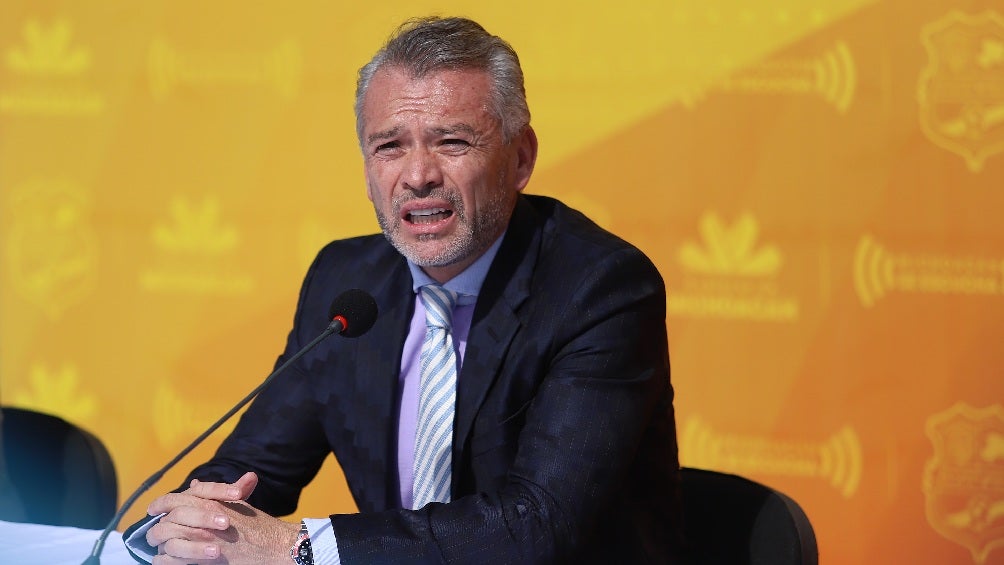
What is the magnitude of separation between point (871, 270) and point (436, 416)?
1652 mm

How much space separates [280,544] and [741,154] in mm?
1973

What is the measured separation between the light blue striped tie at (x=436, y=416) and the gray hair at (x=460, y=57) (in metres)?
0.38

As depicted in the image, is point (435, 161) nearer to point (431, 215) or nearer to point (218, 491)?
point (431, 215)

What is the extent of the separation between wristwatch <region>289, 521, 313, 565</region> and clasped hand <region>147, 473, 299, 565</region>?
0.01 meters

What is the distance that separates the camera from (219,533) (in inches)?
66.9

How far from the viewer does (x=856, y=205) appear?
3191mm

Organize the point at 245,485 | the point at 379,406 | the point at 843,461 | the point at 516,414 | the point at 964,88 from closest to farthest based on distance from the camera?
the point at 245,485 < the point at 516,414 < the point at 379,406 < the point at 964,88 < the point at 843,461

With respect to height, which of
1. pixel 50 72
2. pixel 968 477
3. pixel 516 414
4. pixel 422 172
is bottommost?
pixel 968 477

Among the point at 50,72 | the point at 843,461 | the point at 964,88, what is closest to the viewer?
the point at 964,88

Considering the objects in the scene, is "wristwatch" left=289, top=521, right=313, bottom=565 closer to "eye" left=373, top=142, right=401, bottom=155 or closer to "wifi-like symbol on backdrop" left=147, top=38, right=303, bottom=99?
"eye" left=373, top=142, right=401, bottom=155

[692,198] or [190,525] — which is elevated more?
[692,198]

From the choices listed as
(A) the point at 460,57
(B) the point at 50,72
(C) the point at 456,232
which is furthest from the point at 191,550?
(B) the point at 50,72

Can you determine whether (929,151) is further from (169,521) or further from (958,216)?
(169,521)

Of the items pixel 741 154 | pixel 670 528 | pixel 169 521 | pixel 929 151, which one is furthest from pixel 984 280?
pixel 169 521
